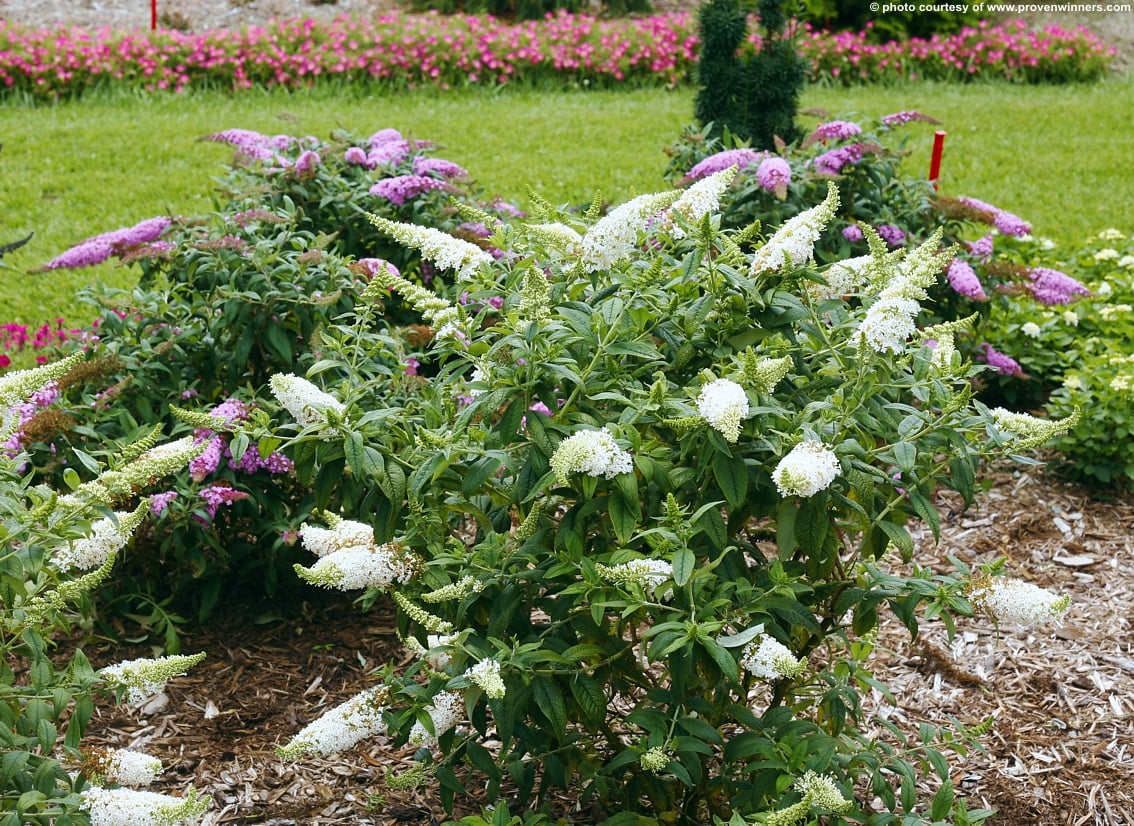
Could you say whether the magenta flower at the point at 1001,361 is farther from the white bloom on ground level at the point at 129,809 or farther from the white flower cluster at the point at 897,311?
the white bloom on ground level at the point at 129,809

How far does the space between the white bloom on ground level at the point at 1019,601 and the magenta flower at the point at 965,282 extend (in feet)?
8.29

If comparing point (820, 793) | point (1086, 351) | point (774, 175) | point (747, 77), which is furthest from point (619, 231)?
point (747, 77)

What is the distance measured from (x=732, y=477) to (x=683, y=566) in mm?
238

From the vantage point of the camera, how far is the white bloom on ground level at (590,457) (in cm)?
214

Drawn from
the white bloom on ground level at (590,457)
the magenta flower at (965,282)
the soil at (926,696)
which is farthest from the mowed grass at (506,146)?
the white bloom on ground level at (590,457)

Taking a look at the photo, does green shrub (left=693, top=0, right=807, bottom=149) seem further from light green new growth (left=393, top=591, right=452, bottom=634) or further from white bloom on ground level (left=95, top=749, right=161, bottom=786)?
white bloom on ground level (left=95, top=749, right=161, bottom=786)

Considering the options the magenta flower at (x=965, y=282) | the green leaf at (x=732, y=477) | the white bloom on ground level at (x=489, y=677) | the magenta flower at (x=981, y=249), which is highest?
the green leaf at (x=732, y=477)

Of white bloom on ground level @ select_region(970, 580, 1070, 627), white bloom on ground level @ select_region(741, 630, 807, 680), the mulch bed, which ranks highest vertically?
white bloom on ground level @ select_region(970, 580, 1070, 627)

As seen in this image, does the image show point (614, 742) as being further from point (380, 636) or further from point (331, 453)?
point (380, 636)

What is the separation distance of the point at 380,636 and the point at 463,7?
10276 mm

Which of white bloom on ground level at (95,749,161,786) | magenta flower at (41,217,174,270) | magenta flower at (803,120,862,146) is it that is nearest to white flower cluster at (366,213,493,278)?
white bloom on ground level at (95,749,161,786)

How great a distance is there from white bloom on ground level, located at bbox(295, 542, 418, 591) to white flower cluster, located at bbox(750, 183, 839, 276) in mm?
933

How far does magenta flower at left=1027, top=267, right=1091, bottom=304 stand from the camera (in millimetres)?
5012

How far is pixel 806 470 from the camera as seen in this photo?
2127mm
